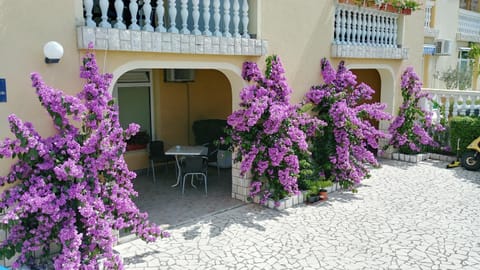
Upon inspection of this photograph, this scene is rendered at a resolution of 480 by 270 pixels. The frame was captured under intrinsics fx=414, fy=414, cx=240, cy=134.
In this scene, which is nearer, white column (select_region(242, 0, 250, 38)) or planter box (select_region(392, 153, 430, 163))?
white column (select_region(242, 0, 250, 38))

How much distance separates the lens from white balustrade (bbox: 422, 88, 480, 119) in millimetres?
12539

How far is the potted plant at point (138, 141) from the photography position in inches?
425

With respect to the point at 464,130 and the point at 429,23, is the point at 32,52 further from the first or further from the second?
the point at 429,23

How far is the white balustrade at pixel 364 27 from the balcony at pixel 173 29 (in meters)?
3.14

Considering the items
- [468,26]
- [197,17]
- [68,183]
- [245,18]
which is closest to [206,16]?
[197,17]

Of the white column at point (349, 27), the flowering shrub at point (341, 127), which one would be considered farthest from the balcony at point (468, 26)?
the flowering shrub at point (341, 127)

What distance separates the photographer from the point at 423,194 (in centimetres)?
931

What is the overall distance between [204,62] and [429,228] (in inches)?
197

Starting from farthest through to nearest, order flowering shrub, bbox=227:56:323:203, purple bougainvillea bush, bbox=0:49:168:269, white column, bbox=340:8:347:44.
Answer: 1. white column, bbox=340:8:347:44
2. flowering shrub, bbox=227:56:323:203
3. purple bougainvillea bush, bbox=0:49:168:269

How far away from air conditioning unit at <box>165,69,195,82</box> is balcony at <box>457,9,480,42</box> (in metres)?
17.6

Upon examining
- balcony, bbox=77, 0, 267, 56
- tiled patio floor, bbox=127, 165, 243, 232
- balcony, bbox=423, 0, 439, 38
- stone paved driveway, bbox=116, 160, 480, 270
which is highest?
balcony, bbox=423, 0, 439, 38

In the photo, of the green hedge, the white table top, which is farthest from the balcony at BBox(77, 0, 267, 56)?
the green hedge

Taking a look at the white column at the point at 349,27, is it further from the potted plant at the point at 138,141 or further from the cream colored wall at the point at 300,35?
the potted plant at the point at 138,141

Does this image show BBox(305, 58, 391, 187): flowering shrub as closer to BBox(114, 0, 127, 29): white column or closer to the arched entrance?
the arched entrance
